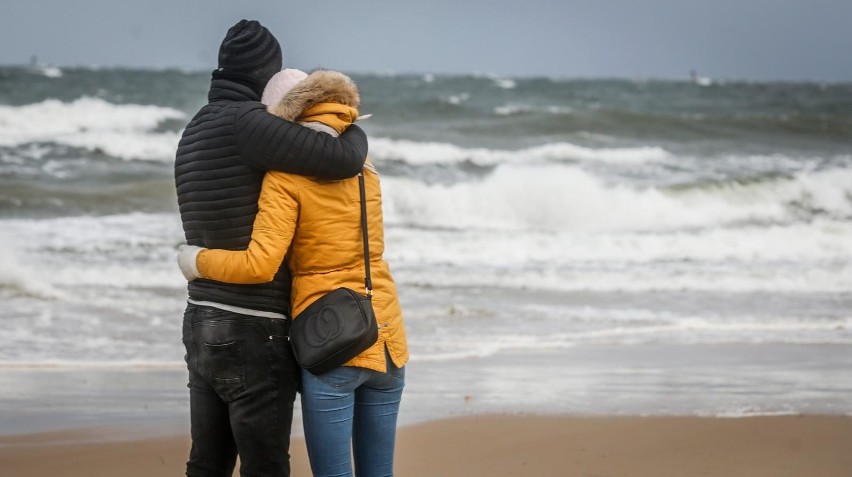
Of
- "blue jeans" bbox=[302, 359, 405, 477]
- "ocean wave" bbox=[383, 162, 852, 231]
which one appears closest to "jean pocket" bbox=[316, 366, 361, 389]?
"blue jeans" bbox=[302, 359, 405, 477]

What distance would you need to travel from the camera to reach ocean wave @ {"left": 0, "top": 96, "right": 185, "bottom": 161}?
2139cm

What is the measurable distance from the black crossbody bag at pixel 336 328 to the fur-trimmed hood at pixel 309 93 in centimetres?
23

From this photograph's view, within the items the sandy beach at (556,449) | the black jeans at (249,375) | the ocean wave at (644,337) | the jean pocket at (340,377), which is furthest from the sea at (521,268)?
the jean pocket at (340,377)

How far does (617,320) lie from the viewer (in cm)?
820

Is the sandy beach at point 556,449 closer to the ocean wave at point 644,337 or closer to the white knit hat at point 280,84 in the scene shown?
the ocean wave at point 644,337

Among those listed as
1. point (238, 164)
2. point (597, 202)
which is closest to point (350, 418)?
point (238, 164)

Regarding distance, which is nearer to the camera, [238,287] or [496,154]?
[238,287]

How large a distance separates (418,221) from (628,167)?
25.0ft

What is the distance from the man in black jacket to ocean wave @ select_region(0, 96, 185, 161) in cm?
1846

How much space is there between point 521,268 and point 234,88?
8108 millimetres

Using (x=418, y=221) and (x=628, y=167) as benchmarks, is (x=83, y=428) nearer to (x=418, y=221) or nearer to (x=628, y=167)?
(x=418, y=221)

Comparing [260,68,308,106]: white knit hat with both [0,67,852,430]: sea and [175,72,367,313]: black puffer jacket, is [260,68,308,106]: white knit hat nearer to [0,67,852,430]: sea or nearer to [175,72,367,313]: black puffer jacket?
[175,72,367,313]: black puffer jacket

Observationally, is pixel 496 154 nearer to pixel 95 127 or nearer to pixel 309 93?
pixel 95 127

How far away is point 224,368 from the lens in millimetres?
2834
